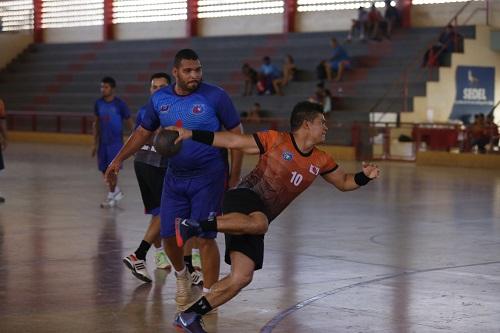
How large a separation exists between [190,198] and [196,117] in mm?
653

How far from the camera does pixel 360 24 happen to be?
36.8 m

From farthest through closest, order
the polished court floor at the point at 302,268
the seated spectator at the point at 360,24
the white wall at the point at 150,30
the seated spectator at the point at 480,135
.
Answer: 1. the white wall at the point at 150,30
2. the seated spectator at the point at 360,24
3. the seated spectator at the point at 480,135
4. the polished court floor at the point at 302,268

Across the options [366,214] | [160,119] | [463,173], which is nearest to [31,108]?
[463,173]

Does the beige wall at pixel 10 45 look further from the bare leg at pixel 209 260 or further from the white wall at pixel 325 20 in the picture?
the bare leg at pixel 209 260

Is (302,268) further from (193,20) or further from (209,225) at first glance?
(193,20)

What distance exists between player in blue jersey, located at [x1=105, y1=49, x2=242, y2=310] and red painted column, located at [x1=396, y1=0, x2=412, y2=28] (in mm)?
29068

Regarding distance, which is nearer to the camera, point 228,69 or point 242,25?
point 228,69

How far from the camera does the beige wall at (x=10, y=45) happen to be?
160 ft

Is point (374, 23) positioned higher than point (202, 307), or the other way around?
point (374, 23)

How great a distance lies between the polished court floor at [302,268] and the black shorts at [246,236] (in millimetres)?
671

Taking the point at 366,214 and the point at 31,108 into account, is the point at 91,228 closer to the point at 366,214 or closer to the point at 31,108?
the point at 366,214

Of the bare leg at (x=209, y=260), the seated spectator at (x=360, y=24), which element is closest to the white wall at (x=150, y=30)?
the seated spectator at (x=360, y=24)

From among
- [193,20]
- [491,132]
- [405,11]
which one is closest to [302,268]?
[491,132]

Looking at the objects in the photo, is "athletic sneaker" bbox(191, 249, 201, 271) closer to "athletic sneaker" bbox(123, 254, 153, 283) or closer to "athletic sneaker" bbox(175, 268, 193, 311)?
"athletic sneaker" bbox(123, 254, 153, 283)
